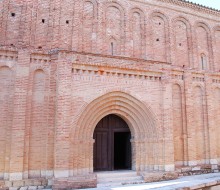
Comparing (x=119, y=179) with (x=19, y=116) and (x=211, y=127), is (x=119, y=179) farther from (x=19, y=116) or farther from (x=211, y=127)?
(x=211, y=127)

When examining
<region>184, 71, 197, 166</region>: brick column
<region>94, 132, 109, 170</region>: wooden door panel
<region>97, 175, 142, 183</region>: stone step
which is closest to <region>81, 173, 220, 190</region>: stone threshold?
<region>97, 175, 142, 183</region>: stone step

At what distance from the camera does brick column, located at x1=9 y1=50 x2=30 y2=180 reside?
8.64 m

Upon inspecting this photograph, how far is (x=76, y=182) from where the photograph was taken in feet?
29.0

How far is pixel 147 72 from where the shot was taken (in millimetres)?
11023

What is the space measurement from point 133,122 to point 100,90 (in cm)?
225

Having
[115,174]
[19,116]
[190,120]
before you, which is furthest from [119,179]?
[190,120]

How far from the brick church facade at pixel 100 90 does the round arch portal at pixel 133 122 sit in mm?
41

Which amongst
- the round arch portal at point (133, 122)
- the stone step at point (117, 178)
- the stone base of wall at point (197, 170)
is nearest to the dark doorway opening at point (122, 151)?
the round arch portal at point (133, 122)

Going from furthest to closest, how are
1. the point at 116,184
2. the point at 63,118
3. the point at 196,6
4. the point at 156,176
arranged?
the point at 196,6 < the point at 156,176 < the point at 116,184 < the point at 63,118

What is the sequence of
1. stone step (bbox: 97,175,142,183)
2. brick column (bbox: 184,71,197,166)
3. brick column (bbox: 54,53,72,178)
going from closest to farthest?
brick column (bbox: 54,53,72,178)
stone step (bbox: 97,175,142,183)
brick column (bbox: 184,71,197,166)

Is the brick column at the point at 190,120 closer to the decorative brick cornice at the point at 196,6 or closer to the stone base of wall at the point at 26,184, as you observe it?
the decorative brick cornice at the point at 196,6

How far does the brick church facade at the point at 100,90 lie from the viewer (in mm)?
9094

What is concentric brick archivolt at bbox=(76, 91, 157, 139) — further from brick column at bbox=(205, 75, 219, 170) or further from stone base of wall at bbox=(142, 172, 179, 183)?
brick column at bbox=(205, 75, 219, 170)

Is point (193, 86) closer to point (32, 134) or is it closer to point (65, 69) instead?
point (65, 69)
